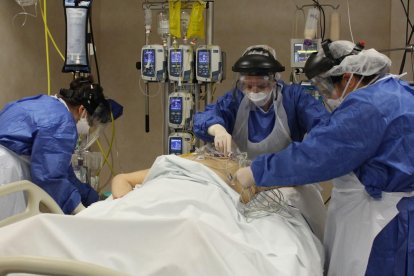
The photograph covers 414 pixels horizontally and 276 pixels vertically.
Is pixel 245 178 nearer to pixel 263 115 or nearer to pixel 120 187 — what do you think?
pixel 263 115

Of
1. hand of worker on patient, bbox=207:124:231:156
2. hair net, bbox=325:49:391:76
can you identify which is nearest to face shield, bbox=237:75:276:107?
hand of worker on patient, bbox=207:124:231:156

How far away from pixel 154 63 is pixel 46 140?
1363 mm

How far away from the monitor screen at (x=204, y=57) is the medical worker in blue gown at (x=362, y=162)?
56.6 inches

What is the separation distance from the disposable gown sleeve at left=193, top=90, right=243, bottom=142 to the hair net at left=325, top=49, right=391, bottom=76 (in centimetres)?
83

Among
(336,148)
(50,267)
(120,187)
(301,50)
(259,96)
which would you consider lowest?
(120,187)

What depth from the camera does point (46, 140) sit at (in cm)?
225

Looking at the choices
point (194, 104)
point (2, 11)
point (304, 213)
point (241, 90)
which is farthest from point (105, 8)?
point (304, 213)

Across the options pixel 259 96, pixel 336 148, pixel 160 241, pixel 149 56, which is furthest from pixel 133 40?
pixel 160 241

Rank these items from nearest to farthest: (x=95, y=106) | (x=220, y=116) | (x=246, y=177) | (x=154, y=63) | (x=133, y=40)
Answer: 1. (x=246, y=177)
2. (x=95, y=106)
3. (x=220, y=116)
4. (x=154, y=63)
5. (x=133, y=40)

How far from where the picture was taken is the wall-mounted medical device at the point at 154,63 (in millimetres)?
3408

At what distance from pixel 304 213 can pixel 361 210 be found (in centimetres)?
49

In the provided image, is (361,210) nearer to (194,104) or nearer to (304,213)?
(304,213)

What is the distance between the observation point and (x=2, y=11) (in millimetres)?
3332

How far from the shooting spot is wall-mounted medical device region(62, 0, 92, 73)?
10.2 ft
